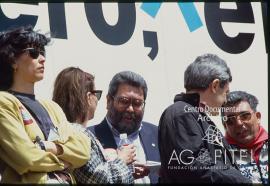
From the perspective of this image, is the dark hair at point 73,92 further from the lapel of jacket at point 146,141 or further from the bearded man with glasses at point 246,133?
the bearded man with glasses at point 246,133

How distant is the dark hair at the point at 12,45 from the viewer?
4.02m

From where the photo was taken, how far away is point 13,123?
3766 mm

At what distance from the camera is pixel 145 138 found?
4586 millimetres

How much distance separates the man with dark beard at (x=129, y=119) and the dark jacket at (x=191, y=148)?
0.26 meters

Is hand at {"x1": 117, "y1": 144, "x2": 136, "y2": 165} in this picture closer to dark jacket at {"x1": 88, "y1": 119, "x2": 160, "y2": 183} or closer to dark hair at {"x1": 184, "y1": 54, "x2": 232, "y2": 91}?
dark jacket at {"x1": 88, "y1": 119, "x2": 160, "y2": 183}

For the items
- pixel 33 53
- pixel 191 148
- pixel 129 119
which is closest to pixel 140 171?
pixel 129 119

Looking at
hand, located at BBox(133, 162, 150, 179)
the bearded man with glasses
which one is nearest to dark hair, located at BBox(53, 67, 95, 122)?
hand, located at BBox(133, 162, 150, 179)

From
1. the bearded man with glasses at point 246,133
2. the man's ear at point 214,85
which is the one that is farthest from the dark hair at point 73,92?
the bearded man with glasses at point 246,133

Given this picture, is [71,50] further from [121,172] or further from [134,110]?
[121,172]

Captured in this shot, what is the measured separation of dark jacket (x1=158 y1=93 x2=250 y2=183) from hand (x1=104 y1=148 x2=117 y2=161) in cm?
26

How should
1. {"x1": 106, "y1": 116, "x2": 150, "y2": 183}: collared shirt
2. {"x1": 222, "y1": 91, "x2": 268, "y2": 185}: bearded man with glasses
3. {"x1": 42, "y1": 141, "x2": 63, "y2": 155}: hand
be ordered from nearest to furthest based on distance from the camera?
{"x1": 42, "y1": 141, "x2": 63, "y2": 155}: hand → {"x1": 106, "y1": 116, "x2": 150, "y2": 183}: collared shirt → {"x1": 222, "y1": 91, "x2": 268, "y2": 185}: bearded man with glasses

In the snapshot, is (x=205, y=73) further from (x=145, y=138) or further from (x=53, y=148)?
(x=53, y=148)

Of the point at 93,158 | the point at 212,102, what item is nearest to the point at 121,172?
the point at 93,158

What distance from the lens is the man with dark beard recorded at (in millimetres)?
4527
